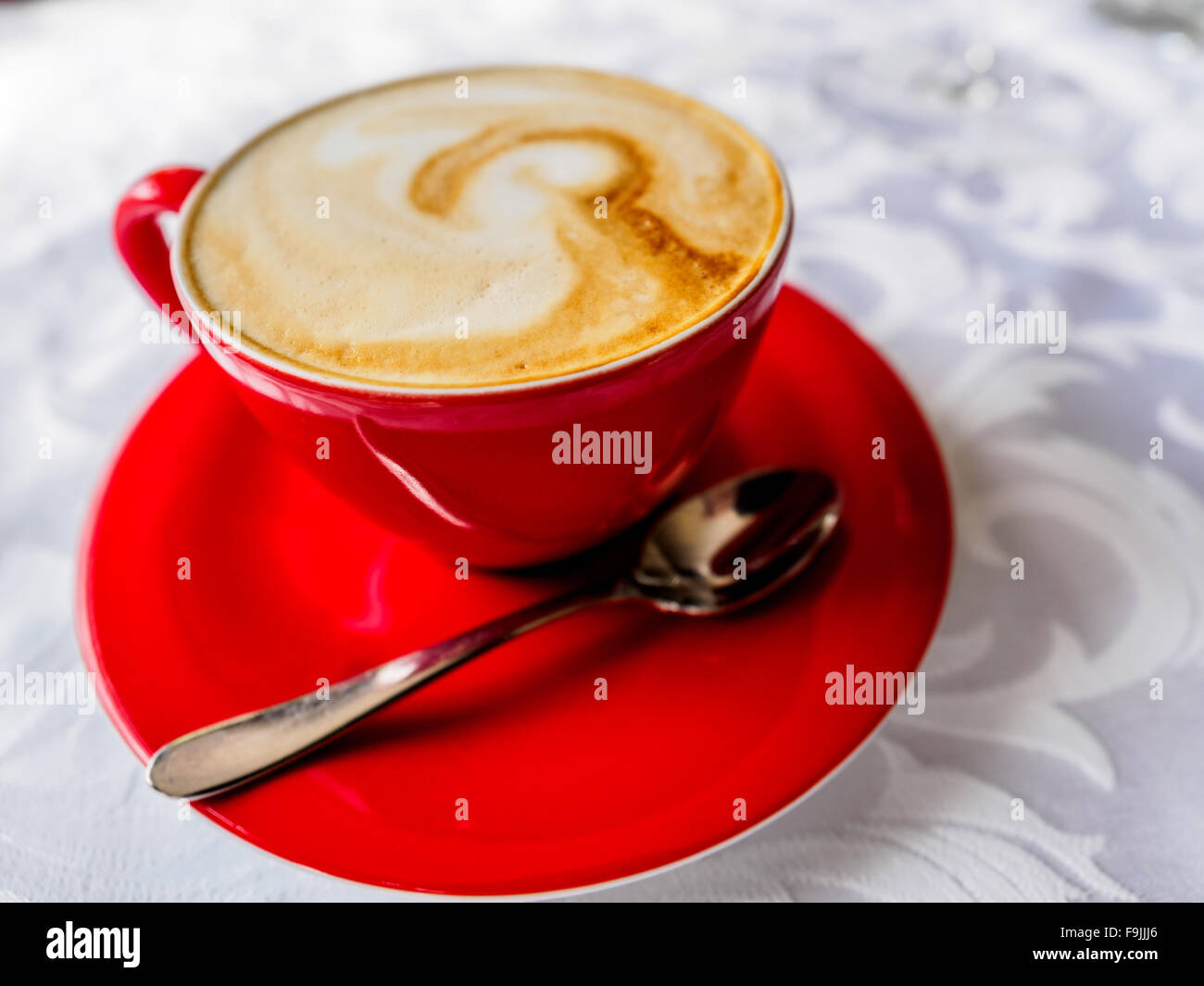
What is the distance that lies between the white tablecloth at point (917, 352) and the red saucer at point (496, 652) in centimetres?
5

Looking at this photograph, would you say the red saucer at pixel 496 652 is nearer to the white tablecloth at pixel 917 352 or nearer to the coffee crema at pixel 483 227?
the white tablecloth at pixel 917 352

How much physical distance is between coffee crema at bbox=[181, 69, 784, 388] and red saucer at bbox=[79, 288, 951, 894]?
17 centimetres

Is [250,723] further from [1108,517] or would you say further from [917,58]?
[917,58]

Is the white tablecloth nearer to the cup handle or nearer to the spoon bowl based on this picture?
the spoon bowl

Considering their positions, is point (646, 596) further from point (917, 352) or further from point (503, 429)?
point (917, 352)

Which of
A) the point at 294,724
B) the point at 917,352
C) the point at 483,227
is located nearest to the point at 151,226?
the point at 483,227

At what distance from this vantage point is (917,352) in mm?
775

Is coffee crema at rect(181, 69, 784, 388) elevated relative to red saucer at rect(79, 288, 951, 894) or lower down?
elevated

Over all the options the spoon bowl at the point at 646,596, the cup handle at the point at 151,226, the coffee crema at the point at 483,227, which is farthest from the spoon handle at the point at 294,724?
the cup handle at the point at 151,226

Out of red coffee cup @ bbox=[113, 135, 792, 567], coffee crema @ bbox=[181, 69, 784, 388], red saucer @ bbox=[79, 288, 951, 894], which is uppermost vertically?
coffee crema @ bbox=[181, 69, 784, 388]

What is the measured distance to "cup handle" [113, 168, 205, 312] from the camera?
22.5 inches

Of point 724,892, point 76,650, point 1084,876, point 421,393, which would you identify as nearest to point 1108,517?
point 1084,876

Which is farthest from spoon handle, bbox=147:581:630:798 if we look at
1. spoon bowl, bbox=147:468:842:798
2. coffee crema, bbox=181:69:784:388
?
coffee crema, bbox=181:69:784:388

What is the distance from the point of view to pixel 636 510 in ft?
1.92
